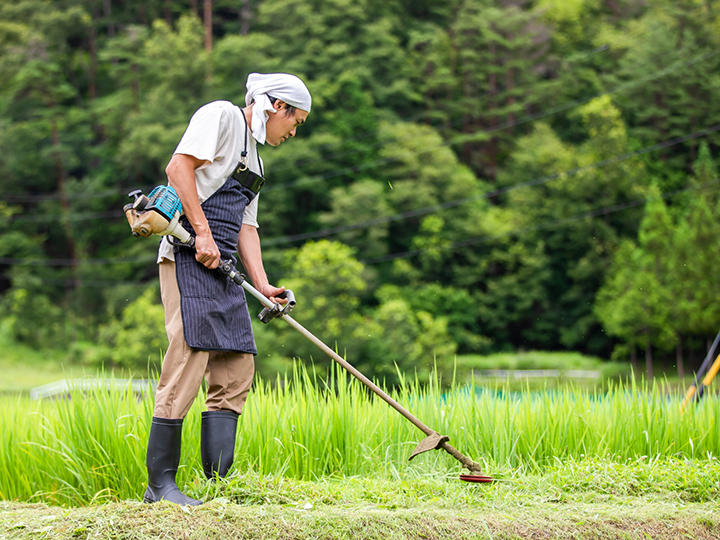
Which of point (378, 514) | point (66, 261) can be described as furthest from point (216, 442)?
point (66, 261)

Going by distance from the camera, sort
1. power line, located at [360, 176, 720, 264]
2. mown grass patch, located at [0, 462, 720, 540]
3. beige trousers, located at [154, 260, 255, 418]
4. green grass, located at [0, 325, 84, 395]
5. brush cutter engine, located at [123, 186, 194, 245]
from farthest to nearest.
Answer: power line, located at [360, 176, 720, 264]
green grass, located at [0, 325, 84, 395]
beige trousers, located at [154, 260, 255, 418]
brush cutter engine, located at [123, 186, 194, 245]
mown grass patch, located at [0, 462, 720, 540]

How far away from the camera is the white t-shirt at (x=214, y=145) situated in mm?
2598

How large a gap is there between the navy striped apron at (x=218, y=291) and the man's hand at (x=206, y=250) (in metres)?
0.07

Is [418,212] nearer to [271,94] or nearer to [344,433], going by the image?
[344,433]

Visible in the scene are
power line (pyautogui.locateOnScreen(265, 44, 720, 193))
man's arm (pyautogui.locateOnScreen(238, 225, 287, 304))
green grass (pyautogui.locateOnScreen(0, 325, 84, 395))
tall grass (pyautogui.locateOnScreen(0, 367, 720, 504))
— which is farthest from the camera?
power line (pyautogui.locateOnScreen(265, 44, 720, 193))

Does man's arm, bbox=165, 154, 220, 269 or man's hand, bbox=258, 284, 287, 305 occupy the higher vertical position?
man's arm, bbox=165, 154, 220, 269

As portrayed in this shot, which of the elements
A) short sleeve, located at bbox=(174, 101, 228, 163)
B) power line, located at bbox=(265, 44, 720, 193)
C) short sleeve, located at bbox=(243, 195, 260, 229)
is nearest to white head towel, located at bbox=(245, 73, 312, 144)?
short sleeve, located at bbox=(174, 101, 228, 163)

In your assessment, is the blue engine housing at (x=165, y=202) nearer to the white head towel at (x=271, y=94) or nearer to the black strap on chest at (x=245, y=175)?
the black strap on chest at (x=245, y=175)

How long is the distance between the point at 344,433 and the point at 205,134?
1.62 metres

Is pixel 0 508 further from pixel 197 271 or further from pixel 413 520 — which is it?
pixel 413 520

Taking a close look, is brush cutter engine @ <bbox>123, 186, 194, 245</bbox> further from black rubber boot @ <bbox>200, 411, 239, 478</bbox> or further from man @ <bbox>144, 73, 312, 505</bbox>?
black rubber boot @ <bbox>200, 411, 239, 478</bbox>

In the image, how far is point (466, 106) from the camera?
41125mm

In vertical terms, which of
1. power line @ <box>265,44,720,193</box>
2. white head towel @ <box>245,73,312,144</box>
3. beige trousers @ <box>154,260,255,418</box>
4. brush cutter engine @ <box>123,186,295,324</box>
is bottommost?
beige trousers @ <box>154,260,255,418</box>

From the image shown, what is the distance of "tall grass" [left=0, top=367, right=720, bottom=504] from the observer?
3223 millimetres
